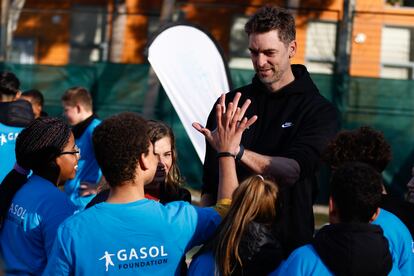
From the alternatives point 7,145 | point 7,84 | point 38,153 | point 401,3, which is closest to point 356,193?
point 38,153

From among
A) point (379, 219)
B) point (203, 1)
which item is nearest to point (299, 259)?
point (379, 219)

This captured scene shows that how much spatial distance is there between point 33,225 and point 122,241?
637mm

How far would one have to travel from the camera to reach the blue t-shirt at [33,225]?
4.26 meters

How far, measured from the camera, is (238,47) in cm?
2177

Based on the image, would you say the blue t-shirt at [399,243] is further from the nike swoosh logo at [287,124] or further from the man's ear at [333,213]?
the nike swoosh logo at [287,124]

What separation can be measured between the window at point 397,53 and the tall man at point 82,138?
12.1 metres

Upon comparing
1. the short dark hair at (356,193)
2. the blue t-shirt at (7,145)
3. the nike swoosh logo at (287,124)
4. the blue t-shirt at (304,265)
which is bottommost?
the blue t-shirt at (7,145)

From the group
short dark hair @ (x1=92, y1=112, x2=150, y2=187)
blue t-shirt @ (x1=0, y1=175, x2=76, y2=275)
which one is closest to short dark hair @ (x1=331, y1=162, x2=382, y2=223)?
short dark hair @ (x1=92, y1=112, x2=150, y2=187)

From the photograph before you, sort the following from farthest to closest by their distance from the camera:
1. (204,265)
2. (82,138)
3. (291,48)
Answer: (82,138)
(291,48)
(204,265)

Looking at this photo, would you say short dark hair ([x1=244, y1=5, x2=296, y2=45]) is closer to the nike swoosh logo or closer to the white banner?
the nike swoosh logo

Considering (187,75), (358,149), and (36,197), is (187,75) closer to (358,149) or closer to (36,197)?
(358,149)

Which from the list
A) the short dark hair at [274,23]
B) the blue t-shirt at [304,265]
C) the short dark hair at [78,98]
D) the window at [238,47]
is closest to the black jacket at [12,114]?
the short dark hair at [78,98]

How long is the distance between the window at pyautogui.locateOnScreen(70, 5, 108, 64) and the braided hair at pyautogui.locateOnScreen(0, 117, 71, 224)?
60.8ft

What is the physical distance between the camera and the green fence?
14422 mm
